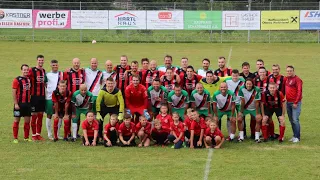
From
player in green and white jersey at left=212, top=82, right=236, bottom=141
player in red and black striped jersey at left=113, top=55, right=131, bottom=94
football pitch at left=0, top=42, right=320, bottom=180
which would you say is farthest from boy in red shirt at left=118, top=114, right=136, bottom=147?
player in green and white jersey at left=212, top=82, right=236, bottom=141

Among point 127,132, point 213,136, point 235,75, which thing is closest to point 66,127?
point 127,132

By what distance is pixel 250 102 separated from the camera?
13.0m

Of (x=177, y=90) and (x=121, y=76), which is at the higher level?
(x=121, y=76)

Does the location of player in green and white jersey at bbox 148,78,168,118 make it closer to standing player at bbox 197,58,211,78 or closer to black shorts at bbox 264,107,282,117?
standing player at bbox 197,58,211,78

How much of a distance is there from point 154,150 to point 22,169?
9.34 ft

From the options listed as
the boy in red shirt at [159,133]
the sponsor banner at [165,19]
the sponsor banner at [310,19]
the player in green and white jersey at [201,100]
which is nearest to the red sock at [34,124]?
the boy in red shirt at [159,133]

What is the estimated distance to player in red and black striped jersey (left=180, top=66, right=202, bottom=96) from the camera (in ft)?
43.8

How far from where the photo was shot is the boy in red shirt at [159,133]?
489 inches

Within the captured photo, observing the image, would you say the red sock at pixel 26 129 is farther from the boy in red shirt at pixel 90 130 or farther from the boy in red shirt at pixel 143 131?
the boy in red shirt at pixel 143 131

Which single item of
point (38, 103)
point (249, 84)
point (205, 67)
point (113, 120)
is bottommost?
point (113, 120)

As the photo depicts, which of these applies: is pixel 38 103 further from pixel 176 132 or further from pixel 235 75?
pixel 235 75

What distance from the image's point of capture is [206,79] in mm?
13312

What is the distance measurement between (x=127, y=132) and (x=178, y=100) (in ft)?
4.59

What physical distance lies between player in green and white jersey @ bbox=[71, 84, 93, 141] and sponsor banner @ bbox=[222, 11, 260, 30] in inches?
1017
